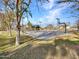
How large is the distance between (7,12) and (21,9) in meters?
7.46

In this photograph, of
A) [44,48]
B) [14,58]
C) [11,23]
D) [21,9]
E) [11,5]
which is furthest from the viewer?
[11,23]

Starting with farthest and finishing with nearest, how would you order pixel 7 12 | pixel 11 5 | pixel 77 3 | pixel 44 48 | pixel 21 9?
pixel 7 12, pixel 11 5, pixel 21 9, pixel 77 3, pixel 44 48

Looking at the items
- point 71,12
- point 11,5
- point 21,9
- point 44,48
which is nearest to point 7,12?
point 11,5

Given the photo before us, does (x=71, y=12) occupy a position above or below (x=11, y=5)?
below

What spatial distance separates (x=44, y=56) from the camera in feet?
29.8

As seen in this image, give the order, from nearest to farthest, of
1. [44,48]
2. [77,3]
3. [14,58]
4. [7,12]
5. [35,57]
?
[14,58] → [35,57] → [44,48] → [77,3] → [7,12]

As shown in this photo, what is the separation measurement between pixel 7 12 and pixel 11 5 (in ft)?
12.0

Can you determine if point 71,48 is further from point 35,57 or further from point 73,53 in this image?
point 35,57

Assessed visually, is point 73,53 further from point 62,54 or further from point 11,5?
point 11,5

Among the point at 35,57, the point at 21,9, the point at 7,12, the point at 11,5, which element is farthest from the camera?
the point at 7,12

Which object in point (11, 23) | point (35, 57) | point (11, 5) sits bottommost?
point (35, 57)

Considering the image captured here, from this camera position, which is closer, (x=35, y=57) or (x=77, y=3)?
(x=35, y=57)

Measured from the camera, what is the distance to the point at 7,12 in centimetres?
2384

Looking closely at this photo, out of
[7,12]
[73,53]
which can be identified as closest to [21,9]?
[7,12]
